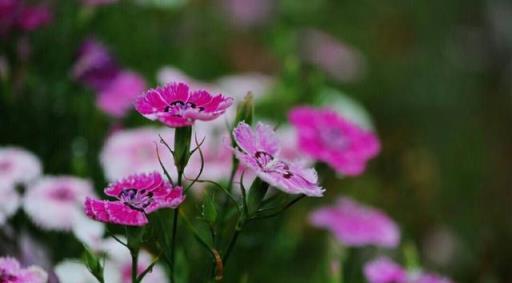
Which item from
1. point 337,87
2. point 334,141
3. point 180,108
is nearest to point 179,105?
point 180,108

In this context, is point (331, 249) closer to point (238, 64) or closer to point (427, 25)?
point (238, 64)

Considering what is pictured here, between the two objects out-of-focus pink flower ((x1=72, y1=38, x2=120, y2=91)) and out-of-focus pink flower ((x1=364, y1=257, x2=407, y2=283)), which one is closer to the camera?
out-of-focus pink flower ((x1=364, y1=257, x2=407, y2=283))

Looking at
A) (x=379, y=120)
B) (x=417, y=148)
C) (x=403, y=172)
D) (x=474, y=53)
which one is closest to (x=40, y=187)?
(x=403, y=172)

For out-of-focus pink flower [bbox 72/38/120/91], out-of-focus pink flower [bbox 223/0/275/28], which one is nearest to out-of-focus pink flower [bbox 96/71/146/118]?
out-of-focus pink flower [bbox 72/38/120/91]

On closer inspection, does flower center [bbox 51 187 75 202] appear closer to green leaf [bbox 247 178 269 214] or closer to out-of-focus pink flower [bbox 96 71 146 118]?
out-of-focus pink flower [bbox 96 71 146 118]

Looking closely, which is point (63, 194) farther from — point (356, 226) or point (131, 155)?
point (356, 226)
